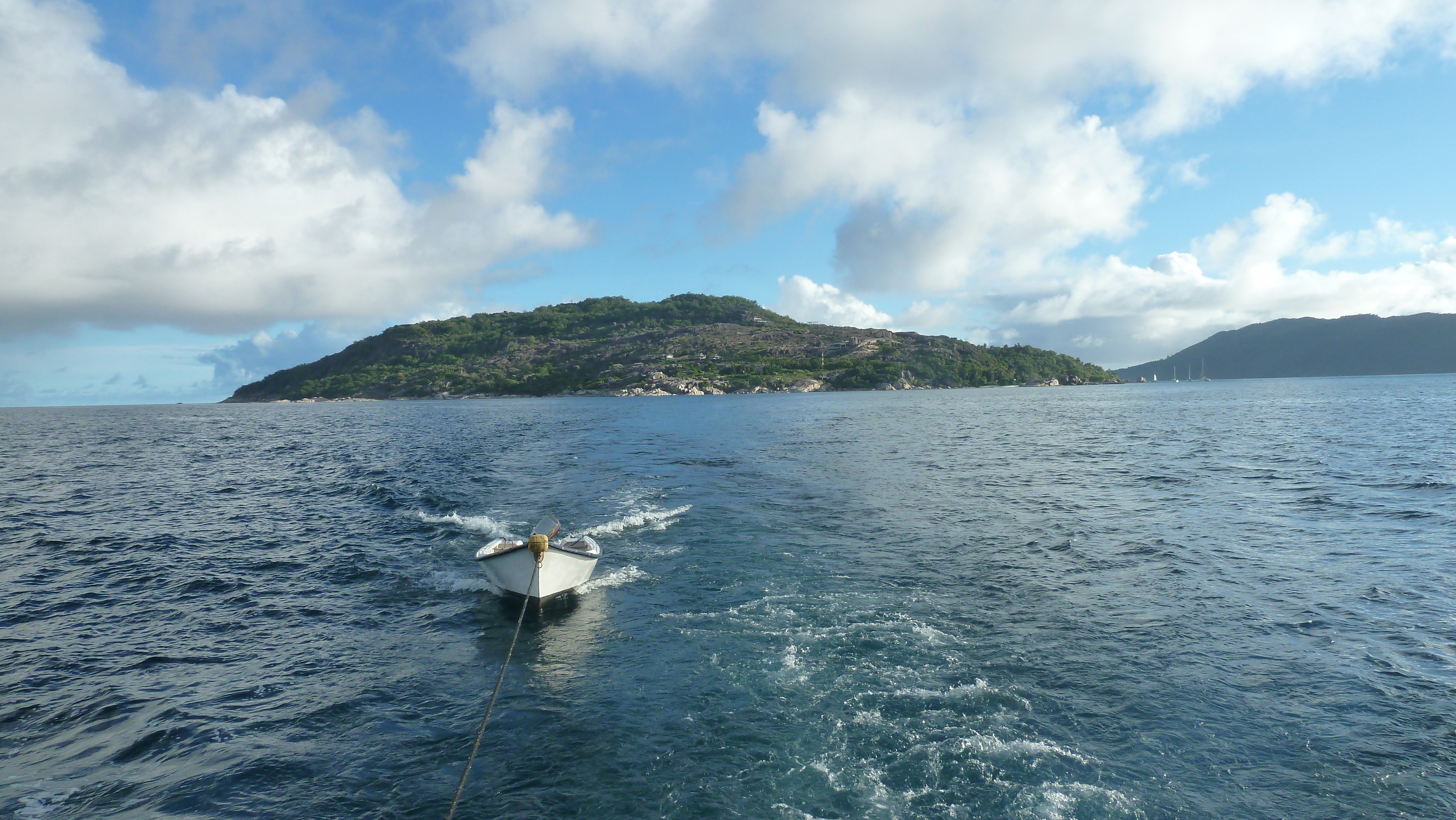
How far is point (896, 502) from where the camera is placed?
109 feet

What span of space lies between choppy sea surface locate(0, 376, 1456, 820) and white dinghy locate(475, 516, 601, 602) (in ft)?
2.61

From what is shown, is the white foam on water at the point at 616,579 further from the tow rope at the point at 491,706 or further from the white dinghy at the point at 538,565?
the tow rope at the point at 491,706

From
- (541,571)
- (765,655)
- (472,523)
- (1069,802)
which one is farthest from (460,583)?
(1069,802)

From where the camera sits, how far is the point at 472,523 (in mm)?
31312

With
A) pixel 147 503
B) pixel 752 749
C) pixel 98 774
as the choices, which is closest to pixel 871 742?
pixel 752 749

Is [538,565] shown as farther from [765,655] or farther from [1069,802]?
[1069,802]

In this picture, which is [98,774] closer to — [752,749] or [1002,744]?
[752,749]

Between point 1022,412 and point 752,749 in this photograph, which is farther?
point 1022,412

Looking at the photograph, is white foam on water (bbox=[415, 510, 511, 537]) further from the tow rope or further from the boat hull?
the tow rope

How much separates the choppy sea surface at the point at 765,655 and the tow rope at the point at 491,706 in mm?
225

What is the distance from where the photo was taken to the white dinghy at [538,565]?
1903cm

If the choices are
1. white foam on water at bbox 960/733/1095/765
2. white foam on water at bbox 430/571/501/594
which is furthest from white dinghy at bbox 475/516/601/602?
white foam on water at bbox 960/733/1095/765

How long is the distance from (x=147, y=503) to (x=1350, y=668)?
177 ft

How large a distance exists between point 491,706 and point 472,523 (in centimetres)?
2051
